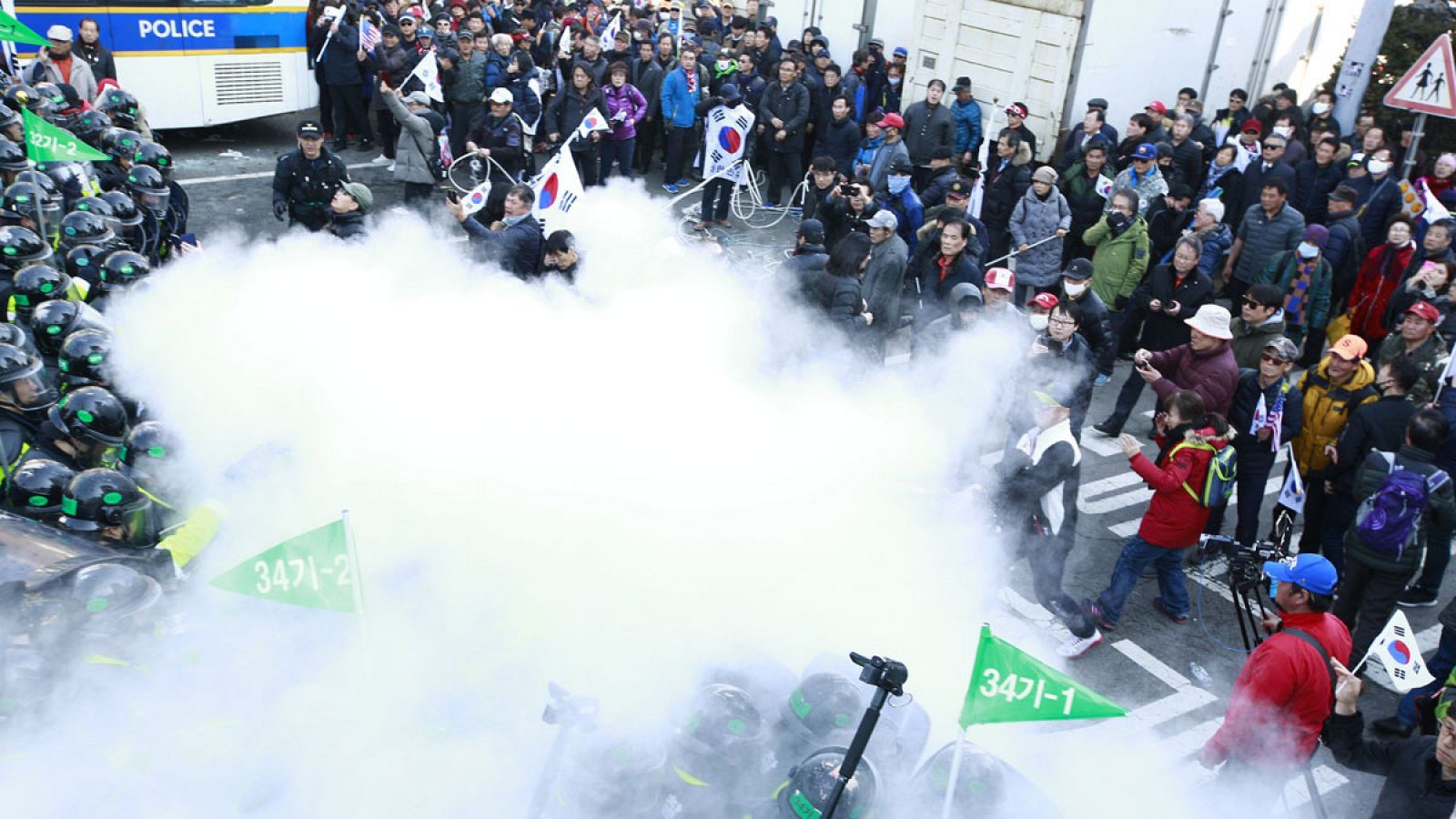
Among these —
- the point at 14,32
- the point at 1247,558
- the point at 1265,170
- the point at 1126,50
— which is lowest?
the point at 1247,558

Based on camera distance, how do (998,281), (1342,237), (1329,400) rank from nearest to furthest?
1. (1329,400)
2. (998,281)
3. (1342,237)

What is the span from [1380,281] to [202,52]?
35.7 ft

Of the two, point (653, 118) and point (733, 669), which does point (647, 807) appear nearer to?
point (733, 669)

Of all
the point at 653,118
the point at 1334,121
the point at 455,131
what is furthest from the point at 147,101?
the point at 1334,121

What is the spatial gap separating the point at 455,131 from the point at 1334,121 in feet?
27.7

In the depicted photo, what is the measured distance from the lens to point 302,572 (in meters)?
3.55

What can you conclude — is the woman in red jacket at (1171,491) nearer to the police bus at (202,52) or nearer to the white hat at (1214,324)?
the white hat at (1214,324)

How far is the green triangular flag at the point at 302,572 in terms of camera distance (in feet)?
11.5

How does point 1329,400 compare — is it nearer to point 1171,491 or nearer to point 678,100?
point 1171,491

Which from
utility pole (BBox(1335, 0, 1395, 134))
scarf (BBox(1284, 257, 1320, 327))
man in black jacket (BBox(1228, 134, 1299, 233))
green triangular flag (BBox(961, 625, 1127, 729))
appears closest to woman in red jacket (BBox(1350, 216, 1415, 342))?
scarf (BBox(1284, 257, 1320, 327))

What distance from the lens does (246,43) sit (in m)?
12.0

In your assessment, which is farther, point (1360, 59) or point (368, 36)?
point (368, 36)

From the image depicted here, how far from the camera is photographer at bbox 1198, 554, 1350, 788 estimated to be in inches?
153

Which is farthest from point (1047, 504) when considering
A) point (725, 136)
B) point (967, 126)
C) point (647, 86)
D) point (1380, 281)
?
point (647, 86)
